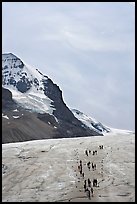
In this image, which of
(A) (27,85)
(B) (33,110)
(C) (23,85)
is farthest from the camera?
(A) (27,85)

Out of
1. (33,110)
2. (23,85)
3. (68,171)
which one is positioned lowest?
(33,110)

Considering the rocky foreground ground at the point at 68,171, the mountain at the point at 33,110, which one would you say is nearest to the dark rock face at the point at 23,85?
the mountain at the point at 33,110

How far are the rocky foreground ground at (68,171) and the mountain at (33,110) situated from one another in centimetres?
6442

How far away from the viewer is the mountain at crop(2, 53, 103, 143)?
9432cm

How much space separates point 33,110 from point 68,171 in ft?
380

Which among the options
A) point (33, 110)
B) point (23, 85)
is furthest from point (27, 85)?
point (33, 110)

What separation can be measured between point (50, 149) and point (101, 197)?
16.0 feet

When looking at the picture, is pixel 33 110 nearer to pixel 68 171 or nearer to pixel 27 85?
pixel 27 85

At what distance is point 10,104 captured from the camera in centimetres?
11806

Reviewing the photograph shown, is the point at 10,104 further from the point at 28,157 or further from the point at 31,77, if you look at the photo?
the point at 28,157

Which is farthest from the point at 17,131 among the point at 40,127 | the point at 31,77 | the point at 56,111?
the point at 31,77

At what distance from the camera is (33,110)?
131 meters

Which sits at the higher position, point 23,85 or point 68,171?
point 23,85

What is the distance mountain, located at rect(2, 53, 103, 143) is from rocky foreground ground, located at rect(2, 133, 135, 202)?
64.4m
